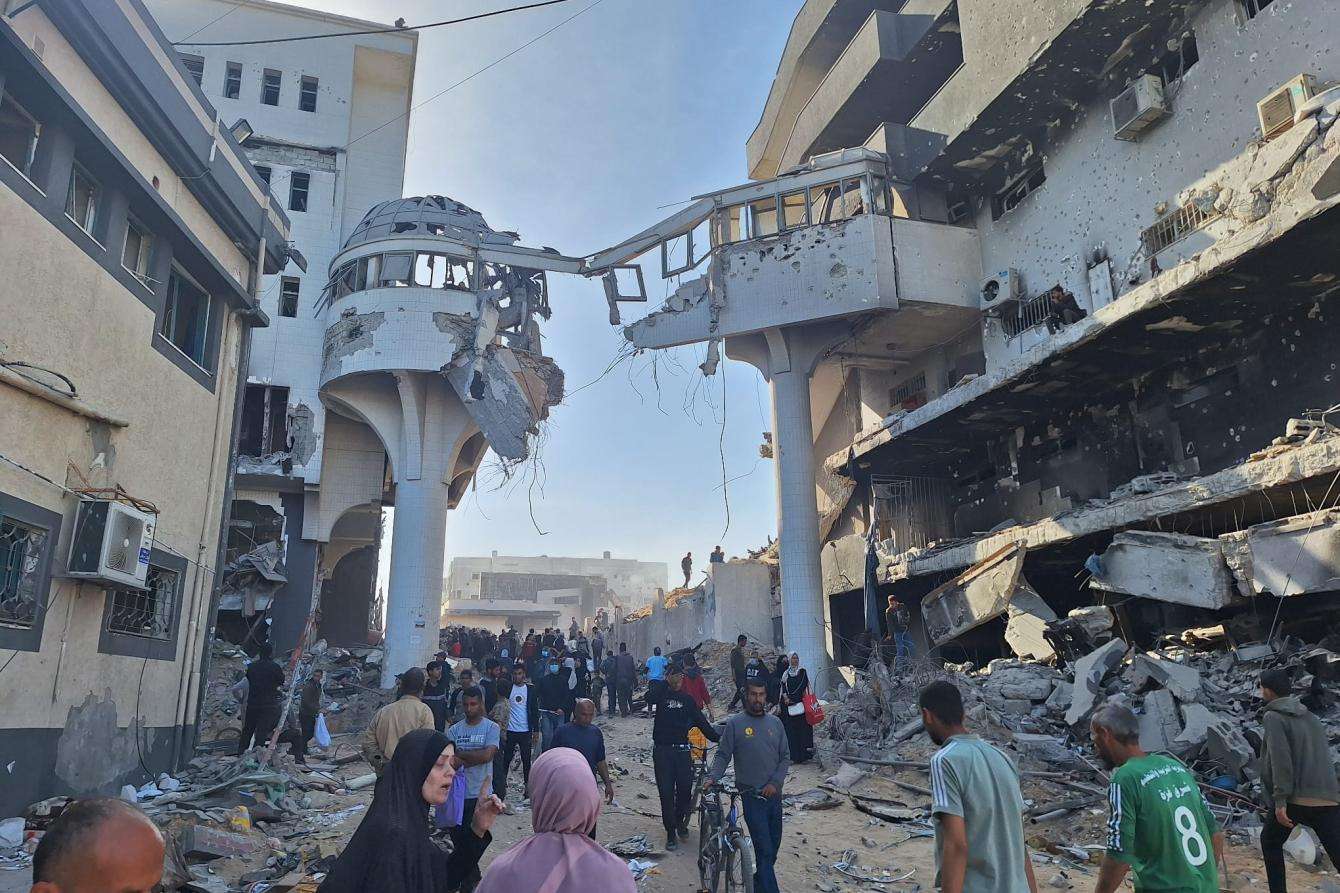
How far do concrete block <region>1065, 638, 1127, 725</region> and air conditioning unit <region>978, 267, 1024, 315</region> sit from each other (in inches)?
382

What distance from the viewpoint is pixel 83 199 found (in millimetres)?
9195

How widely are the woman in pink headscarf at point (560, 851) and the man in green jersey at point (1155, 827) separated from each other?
2.21 meters

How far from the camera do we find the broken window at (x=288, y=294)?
24.6m

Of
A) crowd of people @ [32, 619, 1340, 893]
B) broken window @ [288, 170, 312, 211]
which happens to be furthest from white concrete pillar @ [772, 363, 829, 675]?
broken window @ [288, 170, 312, 211]

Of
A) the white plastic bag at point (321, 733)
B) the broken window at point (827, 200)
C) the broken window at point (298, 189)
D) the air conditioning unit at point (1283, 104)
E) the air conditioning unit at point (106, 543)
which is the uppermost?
the broken window at point (298, 189)

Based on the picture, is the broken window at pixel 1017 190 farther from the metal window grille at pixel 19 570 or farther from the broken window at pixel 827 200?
the metal window grille at pixel 19 570

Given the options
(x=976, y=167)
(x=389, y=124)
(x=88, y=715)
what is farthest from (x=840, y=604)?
(x=389, y=124)

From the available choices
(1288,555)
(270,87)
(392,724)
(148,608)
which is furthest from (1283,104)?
(270,87)

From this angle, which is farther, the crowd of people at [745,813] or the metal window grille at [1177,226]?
the metal window grille at [1177,226]

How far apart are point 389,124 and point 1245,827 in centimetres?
2841

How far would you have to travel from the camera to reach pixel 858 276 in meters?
19.3

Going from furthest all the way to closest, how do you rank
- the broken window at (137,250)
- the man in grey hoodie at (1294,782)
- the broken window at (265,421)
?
the broken window at (265,421) → the broken window at (137,250) → the man in grey hoodie at (1294,782)

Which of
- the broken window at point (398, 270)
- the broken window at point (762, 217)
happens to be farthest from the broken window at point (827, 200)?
the broken window at point (398, 270)

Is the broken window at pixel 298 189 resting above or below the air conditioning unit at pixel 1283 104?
above
